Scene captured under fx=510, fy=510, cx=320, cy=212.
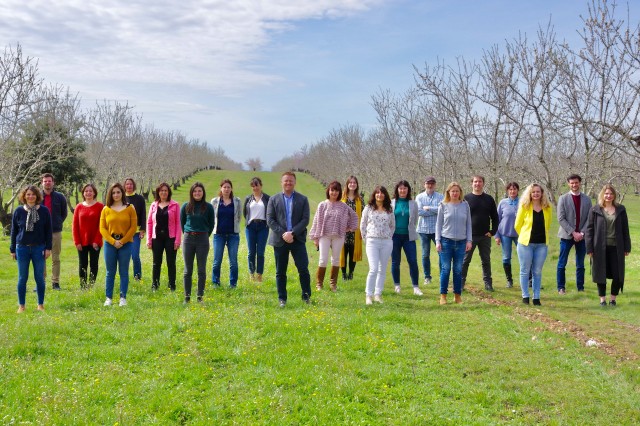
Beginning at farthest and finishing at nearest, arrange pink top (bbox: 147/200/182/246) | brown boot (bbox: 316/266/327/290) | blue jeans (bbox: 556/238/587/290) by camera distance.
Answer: blue jeans (bbox: 556/238/587/290) < brown boot (bbox: 316/266/327/290) < pink top (bbox: 147/200/182/246)

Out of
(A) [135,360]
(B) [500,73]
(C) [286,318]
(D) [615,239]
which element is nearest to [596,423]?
(C) [286,318]

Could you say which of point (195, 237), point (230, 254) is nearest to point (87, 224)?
point (195, 237)

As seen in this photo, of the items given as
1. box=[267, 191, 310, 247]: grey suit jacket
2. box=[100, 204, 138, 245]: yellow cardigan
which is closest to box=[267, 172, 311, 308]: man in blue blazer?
box=[267, 191, 310, 247]: grey suit jacket

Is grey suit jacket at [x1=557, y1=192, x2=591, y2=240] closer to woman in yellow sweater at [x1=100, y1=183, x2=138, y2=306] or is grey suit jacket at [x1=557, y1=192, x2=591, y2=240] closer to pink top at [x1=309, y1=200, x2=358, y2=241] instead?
pink top at [x1=309, y1=200, x2=358, y2=241]

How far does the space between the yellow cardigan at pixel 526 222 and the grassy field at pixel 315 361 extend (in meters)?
1.16

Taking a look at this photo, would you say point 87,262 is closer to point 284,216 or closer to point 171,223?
point 171,223

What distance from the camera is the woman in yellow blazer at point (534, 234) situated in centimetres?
870

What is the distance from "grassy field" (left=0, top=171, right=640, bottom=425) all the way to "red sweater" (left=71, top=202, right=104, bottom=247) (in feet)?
3.45

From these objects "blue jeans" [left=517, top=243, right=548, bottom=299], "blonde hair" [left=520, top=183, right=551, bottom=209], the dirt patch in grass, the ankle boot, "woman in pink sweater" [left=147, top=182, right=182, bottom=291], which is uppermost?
"blonde hair" [left=520, top=183, right=551, bottom=209]

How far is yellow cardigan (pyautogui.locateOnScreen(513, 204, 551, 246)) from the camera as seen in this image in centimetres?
871

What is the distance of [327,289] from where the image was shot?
981cm

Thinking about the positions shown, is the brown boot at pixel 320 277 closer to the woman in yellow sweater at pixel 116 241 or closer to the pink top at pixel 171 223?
the pink top at pixel 171 223

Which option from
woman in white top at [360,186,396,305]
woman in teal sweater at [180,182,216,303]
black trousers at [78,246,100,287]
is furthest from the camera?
black trousers at [78,246,100,287]

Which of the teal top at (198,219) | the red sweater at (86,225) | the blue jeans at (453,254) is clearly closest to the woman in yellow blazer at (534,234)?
the blue jeans at (453,254)
